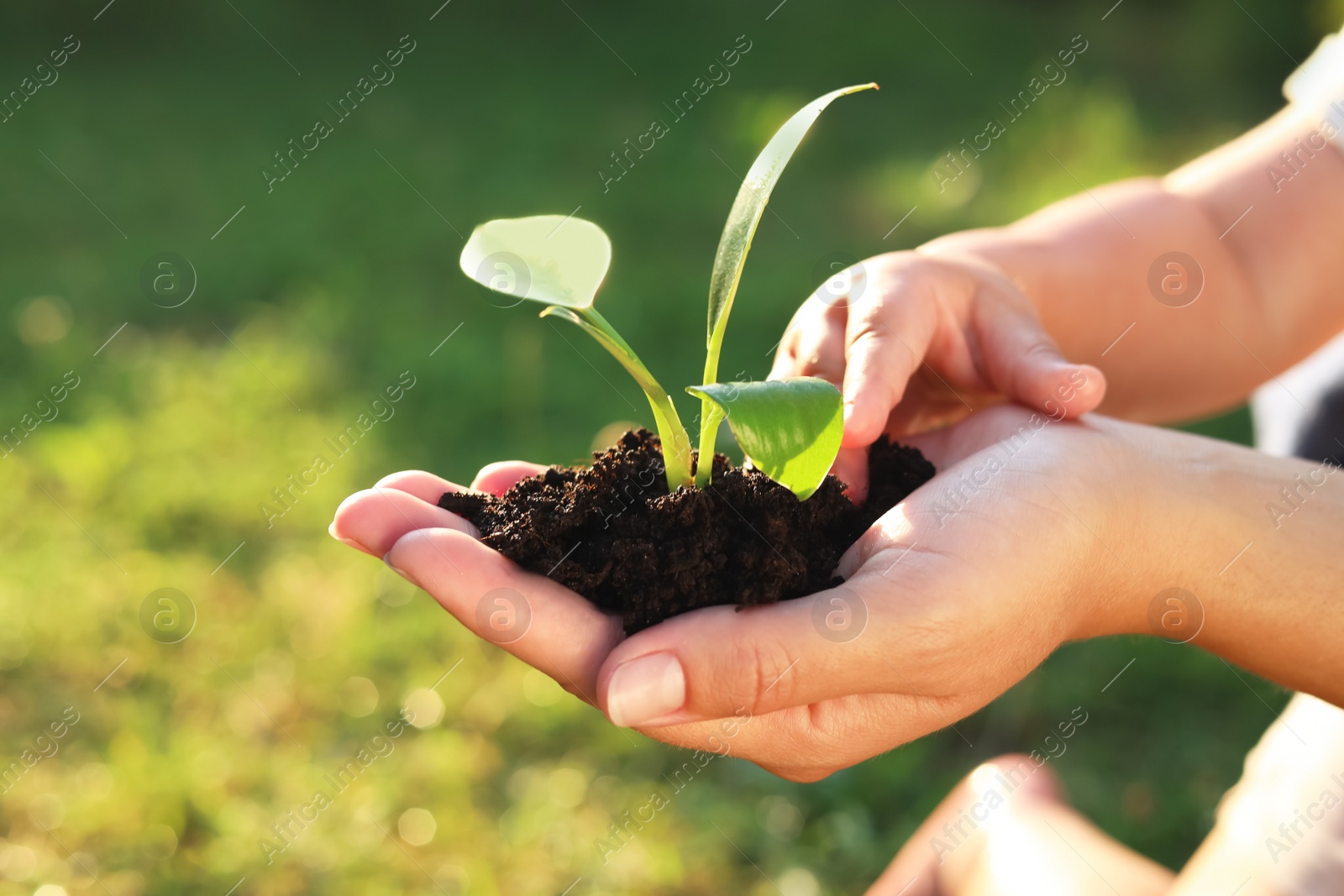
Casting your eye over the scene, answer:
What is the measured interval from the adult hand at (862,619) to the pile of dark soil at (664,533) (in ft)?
0.10

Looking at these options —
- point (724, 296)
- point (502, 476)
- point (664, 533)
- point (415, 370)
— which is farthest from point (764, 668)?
point (415, 370)

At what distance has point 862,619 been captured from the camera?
2.92ft

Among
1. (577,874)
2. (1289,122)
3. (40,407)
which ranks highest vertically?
(40,407)

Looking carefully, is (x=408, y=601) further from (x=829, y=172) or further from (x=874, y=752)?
(x=829, y=172)

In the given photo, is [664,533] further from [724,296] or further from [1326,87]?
[1326,87]

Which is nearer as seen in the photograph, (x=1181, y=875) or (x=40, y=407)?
(x=1181, y=875)

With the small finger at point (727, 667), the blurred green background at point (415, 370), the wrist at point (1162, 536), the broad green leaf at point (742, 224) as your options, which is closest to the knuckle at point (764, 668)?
the small finger at point (727, 667)

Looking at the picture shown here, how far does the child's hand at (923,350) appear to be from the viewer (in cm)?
110

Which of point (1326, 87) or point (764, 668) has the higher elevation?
point (764, 668)

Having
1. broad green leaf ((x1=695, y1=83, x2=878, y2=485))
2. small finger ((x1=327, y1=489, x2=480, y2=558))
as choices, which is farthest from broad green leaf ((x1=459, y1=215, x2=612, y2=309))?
small finger ((x1=327, y1=489, x2=480, y2=558))

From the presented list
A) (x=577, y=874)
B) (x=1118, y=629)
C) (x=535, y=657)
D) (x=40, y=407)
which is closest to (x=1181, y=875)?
(x=1118, y=629)

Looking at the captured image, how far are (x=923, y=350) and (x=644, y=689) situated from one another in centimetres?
59

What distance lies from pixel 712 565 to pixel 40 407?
249 cm

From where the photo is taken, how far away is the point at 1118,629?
1145 millimetres
